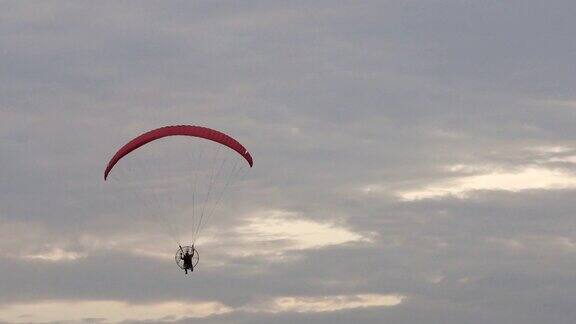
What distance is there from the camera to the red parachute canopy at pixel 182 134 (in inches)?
7308

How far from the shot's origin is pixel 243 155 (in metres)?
187

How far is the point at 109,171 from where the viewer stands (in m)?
187

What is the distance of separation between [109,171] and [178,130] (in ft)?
19.5

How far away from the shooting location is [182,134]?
607 feet

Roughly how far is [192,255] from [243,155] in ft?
28.8

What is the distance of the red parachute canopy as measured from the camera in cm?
18562

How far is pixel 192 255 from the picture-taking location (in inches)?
7456

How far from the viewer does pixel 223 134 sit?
186 metres

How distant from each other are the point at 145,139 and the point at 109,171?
3599 millimetres

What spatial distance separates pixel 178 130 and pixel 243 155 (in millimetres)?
5118

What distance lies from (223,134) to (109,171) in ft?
29.1

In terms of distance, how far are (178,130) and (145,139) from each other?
8.23ft
